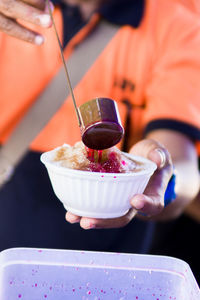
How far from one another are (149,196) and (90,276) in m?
0.14

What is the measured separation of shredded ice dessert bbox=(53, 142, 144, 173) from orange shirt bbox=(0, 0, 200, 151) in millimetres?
436

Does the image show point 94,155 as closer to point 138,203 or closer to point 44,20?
point 138,203

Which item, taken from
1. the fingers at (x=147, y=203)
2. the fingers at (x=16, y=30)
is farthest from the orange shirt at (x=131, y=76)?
the fingers at (x=147, y=203)

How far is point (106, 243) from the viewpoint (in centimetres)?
96

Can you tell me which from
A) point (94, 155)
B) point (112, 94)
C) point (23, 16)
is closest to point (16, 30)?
point (23, 16)

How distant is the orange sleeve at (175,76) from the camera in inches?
37.3

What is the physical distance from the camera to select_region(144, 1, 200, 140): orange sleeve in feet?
3.11

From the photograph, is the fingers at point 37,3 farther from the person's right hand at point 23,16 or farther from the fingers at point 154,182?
the fingers at point 154,182

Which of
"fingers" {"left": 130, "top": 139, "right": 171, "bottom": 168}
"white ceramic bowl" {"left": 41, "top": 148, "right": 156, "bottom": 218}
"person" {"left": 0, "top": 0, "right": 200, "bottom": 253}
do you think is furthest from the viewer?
"person" {"left": 0, "top": 0, "right": 200, "bottom": 253}

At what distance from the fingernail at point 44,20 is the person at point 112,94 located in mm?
268

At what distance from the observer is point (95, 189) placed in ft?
1.57

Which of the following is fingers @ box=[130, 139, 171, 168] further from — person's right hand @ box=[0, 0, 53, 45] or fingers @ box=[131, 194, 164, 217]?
person's right hand @ box=[0, 0, 53, 45]

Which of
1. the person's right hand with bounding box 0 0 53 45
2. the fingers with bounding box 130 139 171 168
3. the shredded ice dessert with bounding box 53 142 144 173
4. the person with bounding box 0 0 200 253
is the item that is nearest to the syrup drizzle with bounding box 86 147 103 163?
the shredded ice dessert with bounding box 53 142 144 173

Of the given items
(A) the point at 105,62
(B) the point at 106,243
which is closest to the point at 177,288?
(B) the point at 106,243
